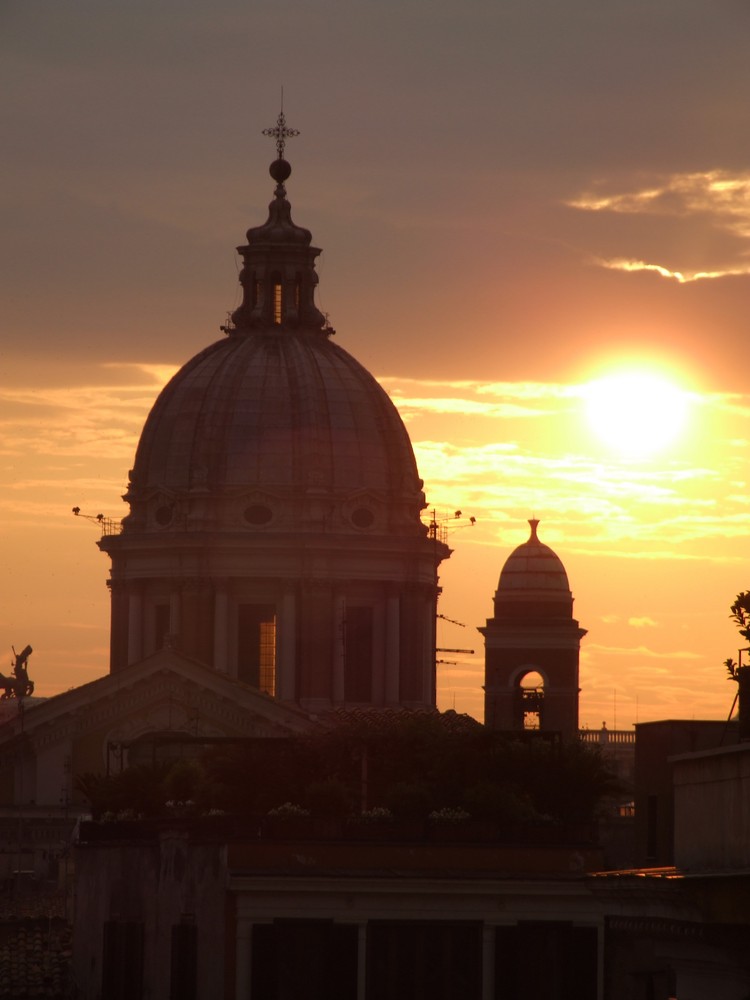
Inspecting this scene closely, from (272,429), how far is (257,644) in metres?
9.46

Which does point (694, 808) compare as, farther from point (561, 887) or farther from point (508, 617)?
point (508, 617)

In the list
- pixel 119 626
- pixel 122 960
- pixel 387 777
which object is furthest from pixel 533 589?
pixel 122 960

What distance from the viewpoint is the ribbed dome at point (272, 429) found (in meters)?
145

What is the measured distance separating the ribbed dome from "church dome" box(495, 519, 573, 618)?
7671 millimetres

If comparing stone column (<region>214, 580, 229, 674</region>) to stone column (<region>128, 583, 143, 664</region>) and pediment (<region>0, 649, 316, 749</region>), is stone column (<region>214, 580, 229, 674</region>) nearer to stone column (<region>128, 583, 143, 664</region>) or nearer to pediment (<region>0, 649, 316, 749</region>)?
stone column (<region>128, 583, 143, 664</region>)

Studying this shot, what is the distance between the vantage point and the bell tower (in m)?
137

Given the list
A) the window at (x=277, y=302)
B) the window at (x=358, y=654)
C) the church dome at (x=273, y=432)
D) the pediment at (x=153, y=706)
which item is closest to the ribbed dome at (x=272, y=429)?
the church dome at (x=273, y=432)

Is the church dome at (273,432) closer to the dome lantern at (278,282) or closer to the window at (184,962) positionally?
the dome lantern at (278,282)

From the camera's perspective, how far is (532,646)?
455 ft

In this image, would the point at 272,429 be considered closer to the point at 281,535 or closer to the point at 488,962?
the point at 281,535

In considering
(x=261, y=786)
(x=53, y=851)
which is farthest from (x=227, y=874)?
(x=53, y=851)

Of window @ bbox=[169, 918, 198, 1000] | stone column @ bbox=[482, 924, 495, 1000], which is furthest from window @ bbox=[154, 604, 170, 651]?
stone column @ bbox=[482, 924, 495, 1000]

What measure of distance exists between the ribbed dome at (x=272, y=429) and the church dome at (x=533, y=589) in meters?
7.67

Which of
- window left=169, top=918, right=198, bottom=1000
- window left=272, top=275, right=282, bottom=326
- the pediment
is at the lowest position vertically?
window left=169, top=918, right=198, bottom=1000
